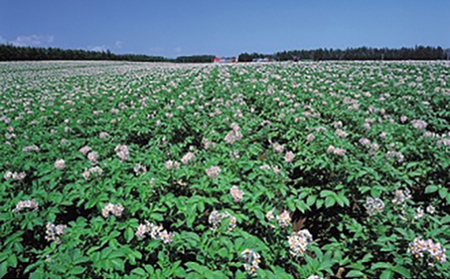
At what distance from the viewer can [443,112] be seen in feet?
17.1

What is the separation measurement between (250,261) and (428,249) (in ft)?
3.43

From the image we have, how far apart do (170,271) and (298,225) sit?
69.3 inches

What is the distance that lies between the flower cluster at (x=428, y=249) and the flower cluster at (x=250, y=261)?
95cm

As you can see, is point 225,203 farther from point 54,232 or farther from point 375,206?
point 54,232

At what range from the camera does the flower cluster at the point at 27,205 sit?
8.05 ft

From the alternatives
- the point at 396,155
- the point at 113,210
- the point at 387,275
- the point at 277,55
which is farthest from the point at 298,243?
the point at 277,55

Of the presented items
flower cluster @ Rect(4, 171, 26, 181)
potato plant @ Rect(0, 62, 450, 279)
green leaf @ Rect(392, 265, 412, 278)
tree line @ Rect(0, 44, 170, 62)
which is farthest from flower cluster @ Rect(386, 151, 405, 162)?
tree line @ Rect(0, 44, 170, 62)

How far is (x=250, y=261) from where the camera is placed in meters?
1.80

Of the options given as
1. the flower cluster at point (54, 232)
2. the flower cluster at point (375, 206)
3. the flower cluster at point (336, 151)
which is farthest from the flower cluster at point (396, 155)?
the flower cluster at point (54, 232)

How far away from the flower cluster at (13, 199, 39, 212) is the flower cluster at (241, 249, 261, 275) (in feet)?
5.79

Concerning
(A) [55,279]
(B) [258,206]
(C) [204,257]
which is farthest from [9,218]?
(B) [258,206]

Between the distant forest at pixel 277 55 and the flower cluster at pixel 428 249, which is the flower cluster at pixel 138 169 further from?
the distant forest at pixel 277 55

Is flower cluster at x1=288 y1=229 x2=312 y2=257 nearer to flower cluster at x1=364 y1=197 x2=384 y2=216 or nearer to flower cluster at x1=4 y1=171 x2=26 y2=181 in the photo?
flower cluster at x1=364 y1=197 x2=384 y2=216

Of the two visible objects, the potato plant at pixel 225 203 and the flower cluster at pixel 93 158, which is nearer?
the potato plant at pixel 225 203
